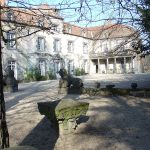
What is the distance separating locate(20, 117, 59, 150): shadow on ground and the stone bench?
0.31 metres

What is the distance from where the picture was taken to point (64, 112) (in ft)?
26.7

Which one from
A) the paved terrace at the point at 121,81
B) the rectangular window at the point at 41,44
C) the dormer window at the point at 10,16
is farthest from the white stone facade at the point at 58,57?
the dormer window at the point at 10,16

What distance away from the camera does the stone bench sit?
8117 millimetres

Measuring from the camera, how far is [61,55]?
149 feet

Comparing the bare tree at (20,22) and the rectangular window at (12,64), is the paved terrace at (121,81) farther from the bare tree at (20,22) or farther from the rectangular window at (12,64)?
the bare tree at (20,22)

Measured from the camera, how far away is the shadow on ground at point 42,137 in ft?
26.5

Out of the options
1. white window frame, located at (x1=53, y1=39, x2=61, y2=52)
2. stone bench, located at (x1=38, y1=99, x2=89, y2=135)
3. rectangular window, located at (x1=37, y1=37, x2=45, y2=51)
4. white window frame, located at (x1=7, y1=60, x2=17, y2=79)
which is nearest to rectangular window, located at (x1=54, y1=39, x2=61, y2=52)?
white window frame, located at (x1=53, y1=39, x2=61, y2=52)

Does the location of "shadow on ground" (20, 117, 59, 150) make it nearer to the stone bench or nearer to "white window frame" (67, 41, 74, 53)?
the stone bench

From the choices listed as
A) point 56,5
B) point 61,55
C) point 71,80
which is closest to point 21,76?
point 61,55

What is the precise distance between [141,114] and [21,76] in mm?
27696

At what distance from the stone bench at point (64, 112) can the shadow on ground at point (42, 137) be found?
1.03 ft

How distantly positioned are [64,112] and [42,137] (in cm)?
104

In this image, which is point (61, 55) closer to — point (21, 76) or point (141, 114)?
point (21, 76)

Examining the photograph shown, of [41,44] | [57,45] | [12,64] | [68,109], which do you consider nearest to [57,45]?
[57,45]
